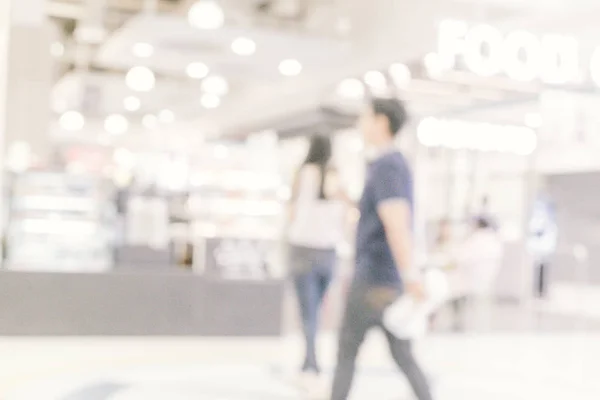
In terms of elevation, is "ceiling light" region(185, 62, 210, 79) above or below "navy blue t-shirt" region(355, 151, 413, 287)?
above

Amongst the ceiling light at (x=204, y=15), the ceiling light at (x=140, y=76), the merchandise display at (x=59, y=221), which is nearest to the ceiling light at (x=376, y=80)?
the ceiling light at (x=204, y=15)

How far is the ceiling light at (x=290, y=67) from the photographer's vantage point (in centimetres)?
996

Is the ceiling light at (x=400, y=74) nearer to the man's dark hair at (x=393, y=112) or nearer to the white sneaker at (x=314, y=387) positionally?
the white sneaker at (x=314, y=387)

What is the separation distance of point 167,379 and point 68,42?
30.0 ft

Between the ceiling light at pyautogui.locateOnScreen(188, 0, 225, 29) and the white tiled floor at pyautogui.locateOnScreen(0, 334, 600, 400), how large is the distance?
305 cm

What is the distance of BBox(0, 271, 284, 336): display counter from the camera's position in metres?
6.53

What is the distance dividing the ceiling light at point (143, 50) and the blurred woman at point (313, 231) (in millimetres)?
4894

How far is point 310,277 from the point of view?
4797 mm

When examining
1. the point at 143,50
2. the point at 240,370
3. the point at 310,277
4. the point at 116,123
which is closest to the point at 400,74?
the point at 143,50

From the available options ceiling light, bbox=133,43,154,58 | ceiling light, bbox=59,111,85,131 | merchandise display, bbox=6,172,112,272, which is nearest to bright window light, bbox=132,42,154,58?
ceiling light, bbox=133,43,154,58

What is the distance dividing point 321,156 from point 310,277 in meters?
0.74

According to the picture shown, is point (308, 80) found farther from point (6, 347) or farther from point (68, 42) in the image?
point (6, 347)

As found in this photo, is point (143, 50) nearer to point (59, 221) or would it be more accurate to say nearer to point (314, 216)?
point (59, 221)

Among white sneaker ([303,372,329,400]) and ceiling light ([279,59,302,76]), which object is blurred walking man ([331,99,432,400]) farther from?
ceiling light ([279,59,302,76])
